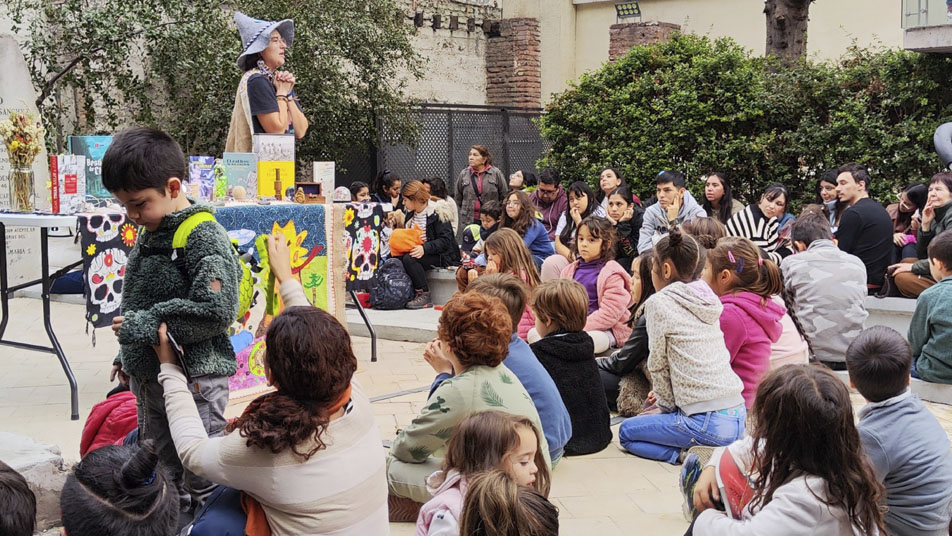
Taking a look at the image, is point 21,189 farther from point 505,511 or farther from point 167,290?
point 505,511

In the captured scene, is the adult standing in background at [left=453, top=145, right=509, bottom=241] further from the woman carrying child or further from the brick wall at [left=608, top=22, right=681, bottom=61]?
the brick wall at [left=608, top=22, right=681, bottom=61]

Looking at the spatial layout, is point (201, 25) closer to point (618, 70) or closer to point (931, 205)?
point (618, 70)

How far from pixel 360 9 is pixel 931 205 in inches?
308

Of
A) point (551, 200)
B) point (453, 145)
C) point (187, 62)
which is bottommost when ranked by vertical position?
point (551, 200)

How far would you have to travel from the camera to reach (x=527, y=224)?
8727 millimetres

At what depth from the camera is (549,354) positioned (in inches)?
199

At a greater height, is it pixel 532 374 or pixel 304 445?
pixel 304 445

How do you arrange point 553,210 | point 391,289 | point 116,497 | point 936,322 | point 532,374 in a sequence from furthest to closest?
point 553,210 < point 391,289 < point 936,322 < point 532,374 < point 116,497

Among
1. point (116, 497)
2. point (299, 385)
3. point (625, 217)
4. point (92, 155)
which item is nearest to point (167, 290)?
point (299, 385)

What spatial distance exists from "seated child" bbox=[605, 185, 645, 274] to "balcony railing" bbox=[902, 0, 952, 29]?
10.5 feet

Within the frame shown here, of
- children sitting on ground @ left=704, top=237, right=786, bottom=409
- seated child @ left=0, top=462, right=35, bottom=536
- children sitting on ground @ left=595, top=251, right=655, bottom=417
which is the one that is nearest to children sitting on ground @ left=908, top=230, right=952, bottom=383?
children sitting on ground @ left=704, top=237, right=786, bottom=409

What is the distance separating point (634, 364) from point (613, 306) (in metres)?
0.70

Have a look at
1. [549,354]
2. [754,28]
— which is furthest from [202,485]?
[754,28]

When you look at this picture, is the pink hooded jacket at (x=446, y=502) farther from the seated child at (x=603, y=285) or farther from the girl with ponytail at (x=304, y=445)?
the seated child at (x=603, y=285)
